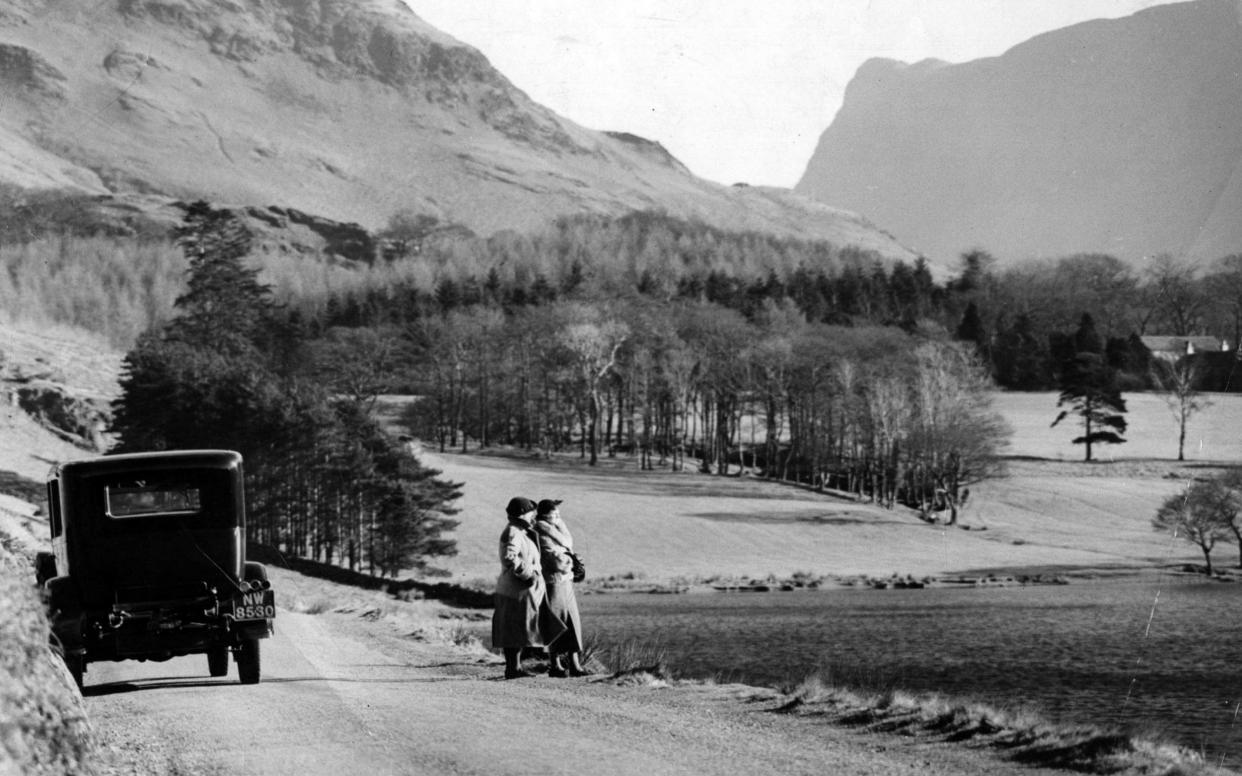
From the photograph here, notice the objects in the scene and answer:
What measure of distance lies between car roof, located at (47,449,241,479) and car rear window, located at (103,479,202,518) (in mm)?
196

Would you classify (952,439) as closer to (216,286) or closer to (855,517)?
(855,517)

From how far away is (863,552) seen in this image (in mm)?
85375

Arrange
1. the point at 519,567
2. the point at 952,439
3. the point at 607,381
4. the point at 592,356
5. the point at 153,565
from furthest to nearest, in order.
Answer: the point at 607,381
the point at 592,356
the point at 952,439
the point at 519,567
the point at 153,565

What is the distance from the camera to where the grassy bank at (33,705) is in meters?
7.90

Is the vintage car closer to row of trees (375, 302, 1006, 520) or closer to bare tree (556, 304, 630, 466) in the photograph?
row of trees (375, 302, 1006, 520)

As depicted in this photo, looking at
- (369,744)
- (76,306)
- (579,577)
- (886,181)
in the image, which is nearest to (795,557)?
(579,577)

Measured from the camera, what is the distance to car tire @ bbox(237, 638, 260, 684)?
54.2 feet

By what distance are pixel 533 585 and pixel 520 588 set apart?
176 millimetres

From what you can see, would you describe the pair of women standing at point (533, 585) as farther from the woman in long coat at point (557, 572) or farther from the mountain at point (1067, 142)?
the mountain at point (1067, 142)

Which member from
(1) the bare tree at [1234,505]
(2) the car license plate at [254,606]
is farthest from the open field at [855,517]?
(2) the car license plate at [254,606]

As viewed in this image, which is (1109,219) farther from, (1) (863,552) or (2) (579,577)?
(2) (579,577)

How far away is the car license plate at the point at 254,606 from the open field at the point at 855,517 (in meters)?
51.7

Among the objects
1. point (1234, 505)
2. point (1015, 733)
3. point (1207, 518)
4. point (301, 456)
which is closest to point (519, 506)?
point (1015, 733)

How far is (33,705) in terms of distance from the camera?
328 inches
